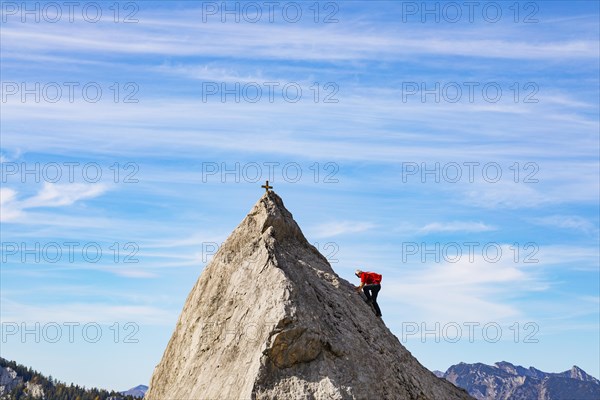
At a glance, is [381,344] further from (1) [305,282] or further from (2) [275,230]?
(2) [275,230]

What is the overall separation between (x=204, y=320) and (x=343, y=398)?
6972 millimetres

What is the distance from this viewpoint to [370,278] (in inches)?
1202

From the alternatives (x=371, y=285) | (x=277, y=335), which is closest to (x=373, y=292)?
(x=371, y=285)

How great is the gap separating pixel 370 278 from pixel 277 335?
771 centimetres

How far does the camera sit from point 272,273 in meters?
26.4

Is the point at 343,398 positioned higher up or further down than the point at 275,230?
further down

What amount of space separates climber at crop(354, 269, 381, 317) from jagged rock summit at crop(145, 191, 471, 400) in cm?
70

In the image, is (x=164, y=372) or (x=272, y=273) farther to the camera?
(x=164, y=372)

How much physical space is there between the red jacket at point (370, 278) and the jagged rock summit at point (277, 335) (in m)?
0.76

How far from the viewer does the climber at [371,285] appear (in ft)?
100

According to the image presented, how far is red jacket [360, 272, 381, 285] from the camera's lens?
100 ft

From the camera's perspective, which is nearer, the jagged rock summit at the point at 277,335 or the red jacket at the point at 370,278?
the jagged rock summit at the point at 277,335

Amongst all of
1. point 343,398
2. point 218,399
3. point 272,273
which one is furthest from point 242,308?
point 343,398

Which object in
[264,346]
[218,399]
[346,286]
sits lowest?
[218,399]
